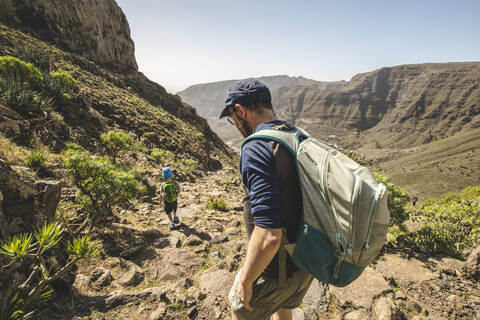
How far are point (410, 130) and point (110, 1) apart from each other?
229 metres

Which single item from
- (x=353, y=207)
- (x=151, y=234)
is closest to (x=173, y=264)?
(x=151, y=234)

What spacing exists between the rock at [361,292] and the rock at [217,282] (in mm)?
1471

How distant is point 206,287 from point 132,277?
3.90 feet

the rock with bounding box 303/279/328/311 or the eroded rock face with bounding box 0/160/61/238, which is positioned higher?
the eroded rock face with bounding box 0/160/61/238

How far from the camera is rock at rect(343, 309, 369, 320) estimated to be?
254cm

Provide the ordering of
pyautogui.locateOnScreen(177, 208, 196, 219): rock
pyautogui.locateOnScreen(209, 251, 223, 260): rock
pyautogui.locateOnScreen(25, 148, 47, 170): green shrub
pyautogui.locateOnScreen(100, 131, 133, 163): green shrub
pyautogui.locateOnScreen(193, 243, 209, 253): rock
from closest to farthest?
pyautogui.locateOnScreen(209, 251, 223, 260): rock, pyautogui.locateOnScreen(193, 243, 209, 253): rock, pyautogui.locateOnScreen(25, 148, 47, 170): green shrub, pyautogui.locateOnScreen(177, 208, 196, 219): rock, pyautogui.locateOnScreen(100, 131, 133, 163): green shrub

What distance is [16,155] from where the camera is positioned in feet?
15.3

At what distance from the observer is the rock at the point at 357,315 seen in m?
2.54

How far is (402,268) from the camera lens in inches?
144

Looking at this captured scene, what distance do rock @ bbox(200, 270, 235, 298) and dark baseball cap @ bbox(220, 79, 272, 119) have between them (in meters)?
2.62

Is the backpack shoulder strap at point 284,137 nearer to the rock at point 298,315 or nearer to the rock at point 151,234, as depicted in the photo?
the rock at point 298,315

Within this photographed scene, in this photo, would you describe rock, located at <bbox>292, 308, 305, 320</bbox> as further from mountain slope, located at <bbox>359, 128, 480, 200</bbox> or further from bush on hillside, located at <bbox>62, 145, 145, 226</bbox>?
mountain slope, located at <bbox>359, 128, 480, 200</bbox>

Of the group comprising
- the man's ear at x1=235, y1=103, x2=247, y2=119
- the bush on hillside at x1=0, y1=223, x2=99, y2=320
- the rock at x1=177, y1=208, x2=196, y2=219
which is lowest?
the rock at x1=177, y1=208, x2=196, y2=219

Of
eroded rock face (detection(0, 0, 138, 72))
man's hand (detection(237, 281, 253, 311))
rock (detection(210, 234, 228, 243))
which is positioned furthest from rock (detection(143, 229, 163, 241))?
eroded rock face (detection(0, 0, 138, 72))
